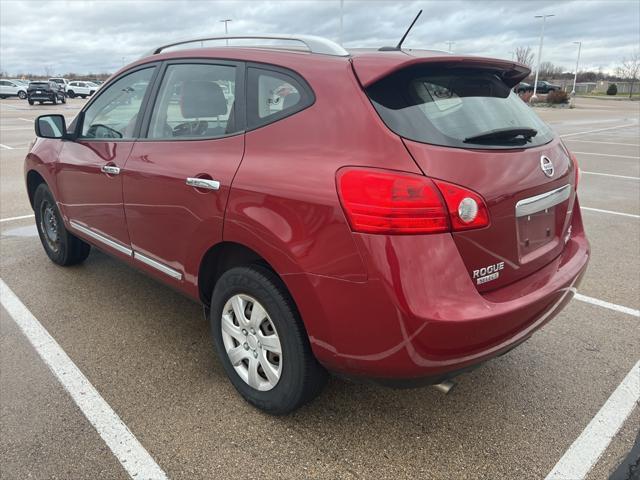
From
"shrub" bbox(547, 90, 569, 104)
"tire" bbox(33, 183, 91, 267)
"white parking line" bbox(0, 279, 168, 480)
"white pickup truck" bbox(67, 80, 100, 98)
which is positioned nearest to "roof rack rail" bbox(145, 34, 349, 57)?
"white parking line" bbox(0, 279, 168, 480)

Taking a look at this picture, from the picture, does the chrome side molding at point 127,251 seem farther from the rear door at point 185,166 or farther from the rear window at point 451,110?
the rear window at point 451,110

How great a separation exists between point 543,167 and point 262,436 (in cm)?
180

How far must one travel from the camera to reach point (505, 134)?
7.43 ft

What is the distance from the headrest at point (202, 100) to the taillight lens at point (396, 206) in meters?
1.07

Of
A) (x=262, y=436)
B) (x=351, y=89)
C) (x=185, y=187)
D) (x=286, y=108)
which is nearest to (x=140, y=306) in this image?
(x=185, y=187)

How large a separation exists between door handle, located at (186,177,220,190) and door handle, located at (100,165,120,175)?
87 centimetres

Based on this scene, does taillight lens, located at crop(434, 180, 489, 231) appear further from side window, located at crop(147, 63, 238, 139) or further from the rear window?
side window, located at crop(147, 63, 238, 139)

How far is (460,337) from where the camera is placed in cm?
193

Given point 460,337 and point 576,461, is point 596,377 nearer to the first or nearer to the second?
point 576,461

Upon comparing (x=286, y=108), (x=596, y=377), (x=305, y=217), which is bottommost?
(x=596, y=377)

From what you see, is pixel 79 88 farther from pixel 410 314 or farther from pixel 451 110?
pixel 410 314

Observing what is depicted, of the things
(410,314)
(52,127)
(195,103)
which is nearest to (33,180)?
(52,127)

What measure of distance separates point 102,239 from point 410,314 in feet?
8.59

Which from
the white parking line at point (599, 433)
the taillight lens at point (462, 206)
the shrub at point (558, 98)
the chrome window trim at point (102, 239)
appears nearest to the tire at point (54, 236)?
the chrome window trim at point (102, 239)
